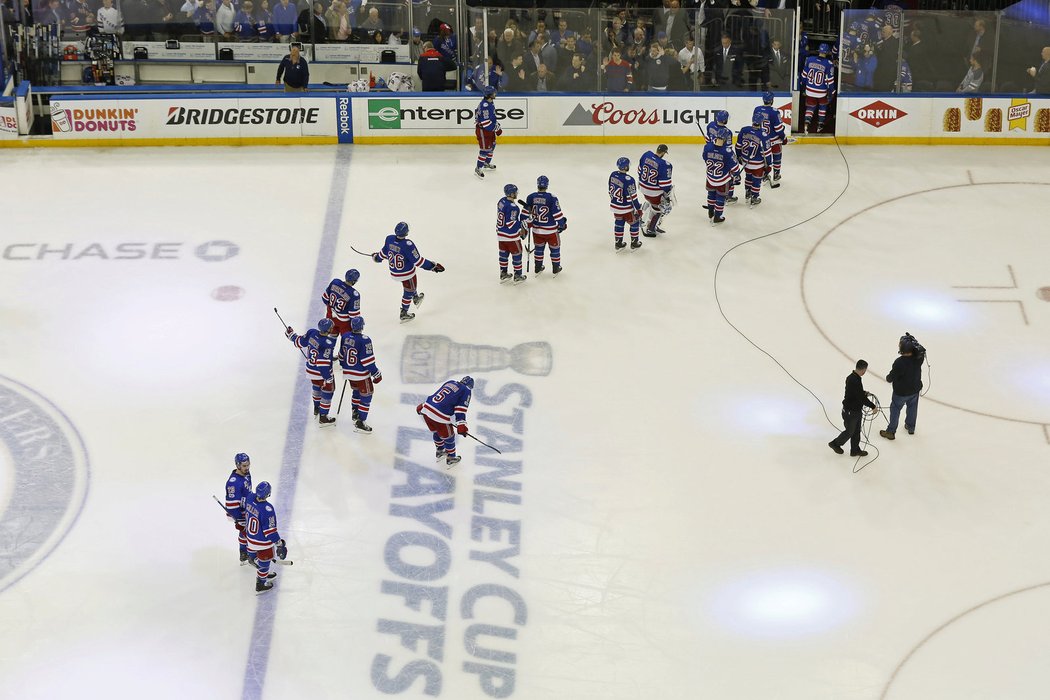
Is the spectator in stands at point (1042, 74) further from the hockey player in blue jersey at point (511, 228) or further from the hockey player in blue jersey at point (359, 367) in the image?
the hockey player in blue jersey at point (359, 367)

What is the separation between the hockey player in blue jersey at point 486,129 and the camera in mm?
17797

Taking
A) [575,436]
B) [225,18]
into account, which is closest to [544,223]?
[575,436]

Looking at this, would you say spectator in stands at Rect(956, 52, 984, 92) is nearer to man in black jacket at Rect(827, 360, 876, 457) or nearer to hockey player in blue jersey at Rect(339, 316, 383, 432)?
man in black jacket at Rect(827, 360, 876, 457)

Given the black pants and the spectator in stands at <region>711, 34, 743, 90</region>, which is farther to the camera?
the spectator in stands at <region>711, 34, 743, 90</region>

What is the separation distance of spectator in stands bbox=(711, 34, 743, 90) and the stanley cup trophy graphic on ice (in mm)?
6502

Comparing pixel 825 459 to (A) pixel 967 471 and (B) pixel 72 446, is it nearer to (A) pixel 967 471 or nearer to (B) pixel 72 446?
(A) pixel 967 471

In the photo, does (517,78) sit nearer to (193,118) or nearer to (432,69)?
(432,69)

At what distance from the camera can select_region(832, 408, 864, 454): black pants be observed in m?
13.0

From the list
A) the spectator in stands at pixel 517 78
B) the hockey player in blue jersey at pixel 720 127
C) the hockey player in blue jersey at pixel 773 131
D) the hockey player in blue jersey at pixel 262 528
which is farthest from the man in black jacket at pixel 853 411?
the spectator in stands at pixel 517 78

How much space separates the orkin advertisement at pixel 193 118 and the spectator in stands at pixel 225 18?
1.84 meters

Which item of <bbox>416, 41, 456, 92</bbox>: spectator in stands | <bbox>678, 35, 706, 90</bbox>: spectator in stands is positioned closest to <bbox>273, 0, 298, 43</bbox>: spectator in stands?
<bbox>416, 41, 456, 92</bbox>: spectator in stands

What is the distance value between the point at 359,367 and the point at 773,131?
7.26 metres

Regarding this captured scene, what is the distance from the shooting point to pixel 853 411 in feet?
42.3

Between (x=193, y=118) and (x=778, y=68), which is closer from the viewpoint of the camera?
(x=193, y=118)
